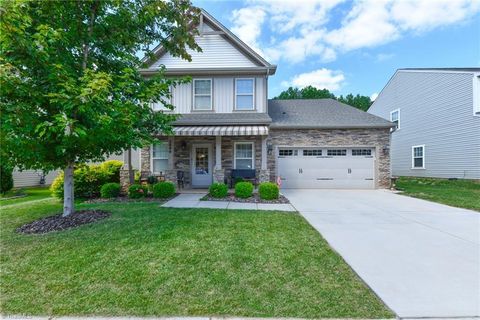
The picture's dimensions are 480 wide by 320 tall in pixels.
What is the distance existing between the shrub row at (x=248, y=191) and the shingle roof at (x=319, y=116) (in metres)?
4.50

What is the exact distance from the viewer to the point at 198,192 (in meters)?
11.6

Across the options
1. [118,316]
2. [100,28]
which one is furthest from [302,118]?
[118,316]

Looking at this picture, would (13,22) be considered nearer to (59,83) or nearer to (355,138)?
(59,83)

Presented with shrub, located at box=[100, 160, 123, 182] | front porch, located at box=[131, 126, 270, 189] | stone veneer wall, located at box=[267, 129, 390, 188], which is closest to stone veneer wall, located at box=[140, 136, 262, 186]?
front porch, located at box=[131, 126, 270, 189]

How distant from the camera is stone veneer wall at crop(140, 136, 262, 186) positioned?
12.8 m

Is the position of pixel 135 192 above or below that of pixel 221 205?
above

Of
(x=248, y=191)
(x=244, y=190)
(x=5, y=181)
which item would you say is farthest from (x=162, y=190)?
(x=5, y=181)

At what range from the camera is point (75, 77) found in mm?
5688

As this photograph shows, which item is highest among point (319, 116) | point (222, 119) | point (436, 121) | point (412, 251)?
point (436, 121)

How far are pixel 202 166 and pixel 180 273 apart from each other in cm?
983

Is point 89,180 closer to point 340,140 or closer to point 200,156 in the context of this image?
point 200,156

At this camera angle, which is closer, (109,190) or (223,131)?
(109,190)

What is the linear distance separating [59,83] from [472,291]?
7.71 meters

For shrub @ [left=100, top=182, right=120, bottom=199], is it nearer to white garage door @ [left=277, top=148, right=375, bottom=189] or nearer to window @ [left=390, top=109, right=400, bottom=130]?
white garage door @ [left=277, top=148, right=375, bottom=189]
